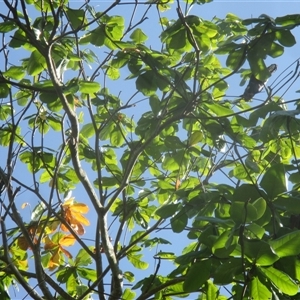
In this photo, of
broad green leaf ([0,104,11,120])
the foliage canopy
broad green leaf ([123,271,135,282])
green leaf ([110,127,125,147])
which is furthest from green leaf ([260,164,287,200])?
broad green leaf ([0,104,11,120])

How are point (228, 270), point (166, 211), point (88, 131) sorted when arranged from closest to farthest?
point (228, 270) → point (166, 211) → point (88, 131)

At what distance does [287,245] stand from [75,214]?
3.97 ft

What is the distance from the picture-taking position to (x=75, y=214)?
2.16 meters

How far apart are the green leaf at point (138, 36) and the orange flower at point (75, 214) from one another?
0.72 m

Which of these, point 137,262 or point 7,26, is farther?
point 137,262

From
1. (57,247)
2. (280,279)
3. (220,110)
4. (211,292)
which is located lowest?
(280,279)

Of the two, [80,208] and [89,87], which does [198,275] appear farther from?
[80,208]

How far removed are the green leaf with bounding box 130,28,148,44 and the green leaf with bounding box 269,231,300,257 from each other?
127 cm

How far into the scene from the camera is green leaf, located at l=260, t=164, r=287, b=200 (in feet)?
4.29

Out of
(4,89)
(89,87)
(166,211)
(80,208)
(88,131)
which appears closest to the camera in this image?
(166,211)

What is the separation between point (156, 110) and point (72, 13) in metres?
0.49

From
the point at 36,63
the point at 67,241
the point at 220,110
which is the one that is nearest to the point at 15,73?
the point at 36,63

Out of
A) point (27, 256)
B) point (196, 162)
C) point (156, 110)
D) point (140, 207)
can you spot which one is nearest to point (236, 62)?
point (156, 110)

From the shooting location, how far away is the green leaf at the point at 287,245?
1.11 meters
